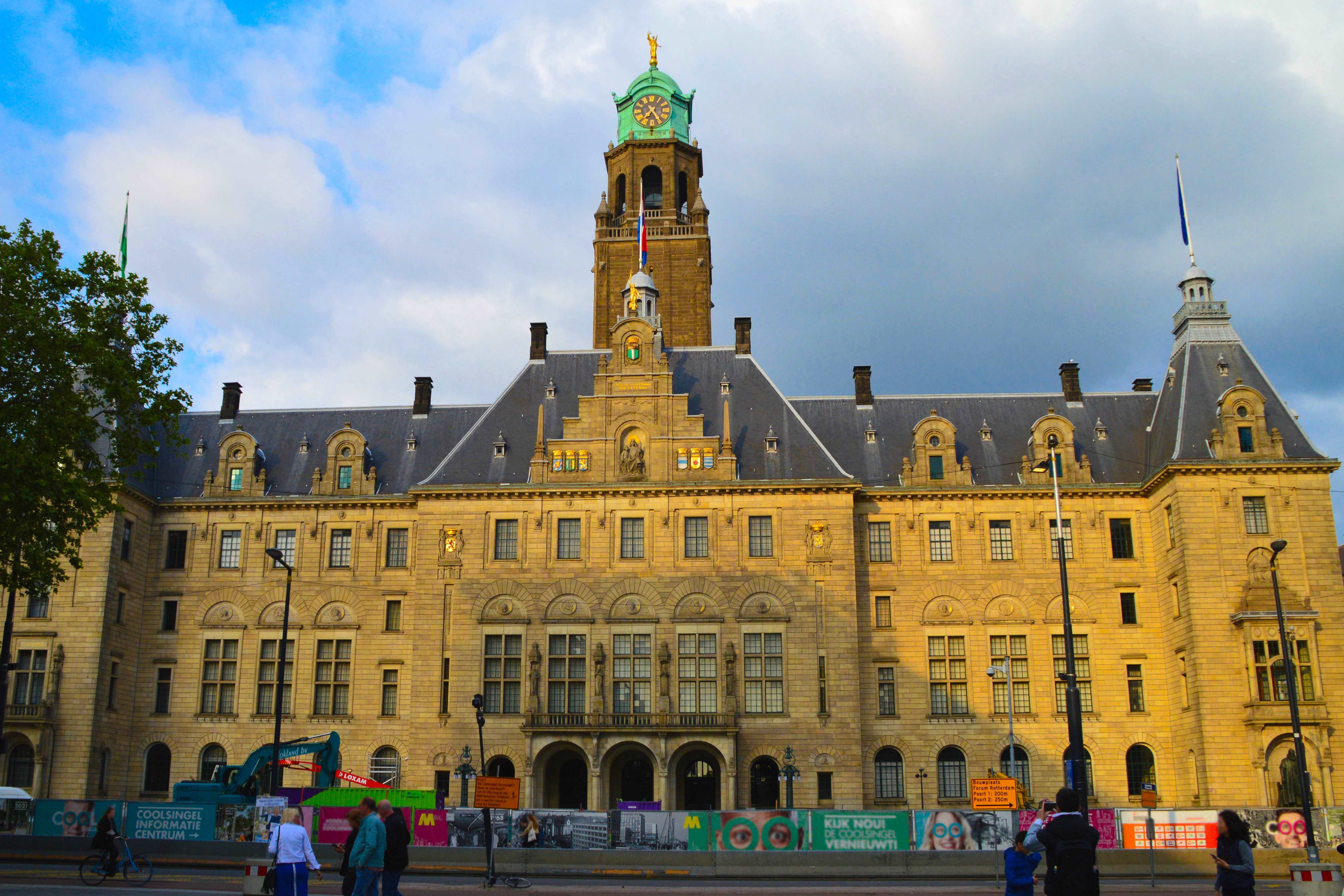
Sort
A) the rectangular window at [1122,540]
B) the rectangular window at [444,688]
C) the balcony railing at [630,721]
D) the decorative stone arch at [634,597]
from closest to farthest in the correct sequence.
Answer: the balcony railing at [630,721] → the rectangular window at [444,688] → the decorative stone arch at [634,597] → the rectangular window at [1122,540]

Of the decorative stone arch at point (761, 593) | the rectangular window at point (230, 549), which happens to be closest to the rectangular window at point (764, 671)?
the decorative stone arch at point (761, 593)

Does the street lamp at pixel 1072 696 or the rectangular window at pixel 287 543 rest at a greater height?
the rectangular window at pixel 287 543

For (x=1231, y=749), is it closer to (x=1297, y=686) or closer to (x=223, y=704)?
(x=1297, y=686)

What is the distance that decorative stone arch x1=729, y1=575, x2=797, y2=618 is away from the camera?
4988 centimetres

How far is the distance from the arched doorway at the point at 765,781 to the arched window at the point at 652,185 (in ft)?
132

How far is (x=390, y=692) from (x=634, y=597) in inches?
447

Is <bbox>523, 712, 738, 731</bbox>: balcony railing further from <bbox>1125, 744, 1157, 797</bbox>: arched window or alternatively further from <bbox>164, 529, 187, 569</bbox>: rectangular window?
<bbox>164, 529, 187, 569</bbox>: rectangular window

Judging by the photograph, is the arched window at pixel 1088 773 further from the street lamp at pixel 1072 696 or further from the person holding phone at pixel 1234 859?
the person holding phone at pixel 1234 859

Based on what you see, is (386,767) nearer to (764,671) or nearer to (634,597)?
(634,597)

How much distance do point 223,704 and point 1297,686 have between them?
4370 centimetres

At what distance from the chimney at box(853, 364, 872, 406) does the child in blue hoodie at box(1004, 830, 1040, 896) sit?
42.4m

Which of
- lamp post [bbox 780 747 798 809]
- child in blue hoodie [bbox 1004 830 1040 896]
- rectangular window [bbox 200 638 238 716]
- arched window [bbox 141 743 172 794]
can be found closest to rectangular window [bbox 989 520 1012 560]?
lamp post [bbox 780 747 798 809]

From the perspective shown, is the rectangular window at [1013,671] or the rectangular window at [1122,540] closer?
the rectangular window at [1013,671]

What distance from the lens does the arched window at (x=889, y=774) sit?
4953cm
